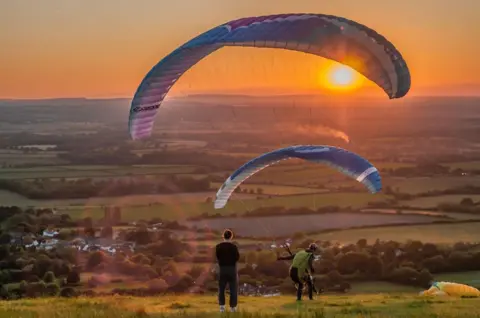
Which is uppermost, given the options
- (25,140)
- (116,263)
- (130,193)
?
(25,140)

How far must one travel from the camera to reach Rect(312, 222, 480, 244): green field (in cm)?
6231

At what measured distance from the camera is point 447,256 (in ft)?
184

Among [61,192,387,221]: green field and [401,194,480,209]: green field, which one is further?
[401,194,480,209]: green field

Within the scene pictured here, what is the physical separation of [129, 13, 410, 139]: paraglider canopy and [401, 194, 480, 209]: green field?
60530mm

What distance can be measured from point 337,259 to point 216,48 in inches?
1565

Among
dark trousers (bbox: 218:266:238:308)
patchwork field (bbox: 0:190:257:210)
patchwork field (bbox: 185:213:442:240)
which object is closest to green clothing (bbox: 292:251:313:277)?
dark trousers (bbox: 218:266:238:308)

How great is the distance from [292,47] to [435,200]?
65383 millimetres

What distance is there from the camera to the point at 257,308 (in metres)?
13.6

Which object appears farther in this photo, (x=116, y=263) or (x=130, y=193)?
(x=130, y=193)

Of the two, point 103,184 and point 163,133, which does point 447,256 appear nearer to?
point 103,184

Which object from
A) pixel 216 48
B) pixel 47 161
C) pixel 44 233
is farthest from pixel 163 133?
pixel 216 48

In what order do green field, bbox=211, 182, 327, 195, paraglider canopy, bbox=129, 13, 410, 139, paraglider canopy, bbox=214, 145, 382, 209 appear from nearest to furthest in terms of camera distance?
paraglider canopy, bbox=129, 13, 410, 139, paraglider canopy, bbox=214, 145, 382, 209, green field, bbox=211, 182, 327, 195

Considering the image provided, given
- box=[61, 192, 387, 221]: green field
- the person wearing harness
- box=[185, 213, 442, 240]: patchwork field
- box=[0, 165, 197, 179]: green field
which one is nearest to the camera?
the person wearing harness

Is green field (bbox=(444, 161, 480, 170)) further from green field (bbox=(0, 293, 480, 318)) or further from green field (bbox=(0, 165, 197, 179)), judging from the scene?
green field (bbox=(0, 293, 480, 318))
